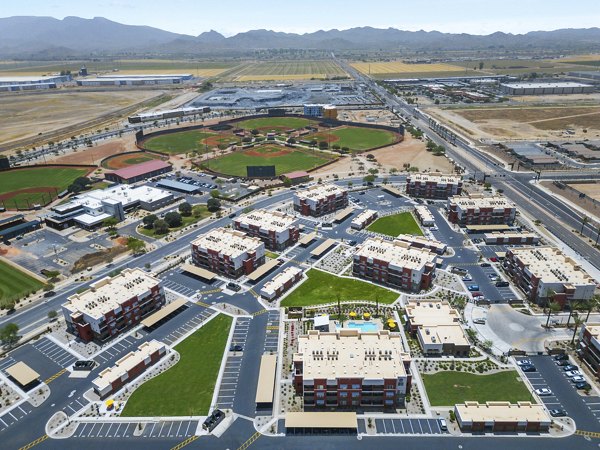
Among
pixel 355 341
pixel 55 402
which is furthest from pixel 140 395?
pixel 355 341

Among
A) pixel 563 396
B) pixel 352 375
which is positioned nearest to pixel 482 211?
pixel 563 396

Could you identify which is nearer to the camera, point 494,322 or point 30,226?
point 494,322

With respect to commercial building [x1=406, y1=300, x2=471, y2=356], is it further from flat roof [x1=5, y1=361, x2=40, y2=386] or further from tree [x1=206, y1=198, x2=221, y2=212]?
tree [x1=206, y1=198, x2=221, y2=212]

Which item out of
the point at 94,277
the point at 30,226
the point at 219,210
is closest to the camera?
the point at 94,277

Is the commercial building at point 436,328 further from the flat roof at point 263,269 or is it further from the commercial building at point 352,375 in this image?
the flat roof at point 263,269

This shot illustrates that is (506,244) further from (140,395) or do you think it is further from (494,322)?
(140,395)

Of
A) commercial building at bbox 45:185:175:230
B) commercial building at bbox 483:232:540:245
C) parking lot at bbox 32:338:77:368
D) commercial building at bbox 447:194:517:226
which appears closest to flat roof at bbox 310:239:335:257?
commercial building at bbox 447:194:517:226

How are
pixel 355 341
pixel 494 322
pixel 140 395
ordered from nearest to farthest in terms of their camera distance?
1. pixel 140 395
2. pixel 355 341
3. pixel 494 322
